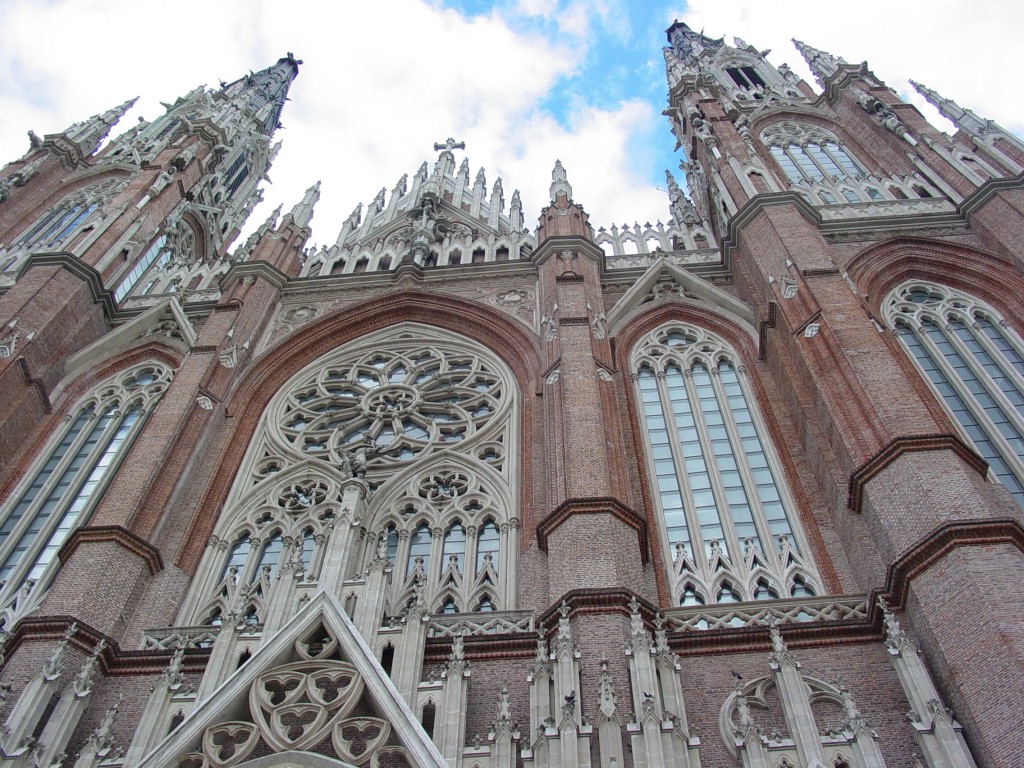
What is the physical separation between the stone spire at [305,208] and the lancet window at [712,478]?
1217cm

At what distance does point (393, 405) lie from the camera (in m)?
18.4

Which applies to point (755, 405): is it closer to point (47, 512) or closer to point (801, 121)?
point (47, 512)

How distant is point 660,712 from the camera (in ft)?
31.4

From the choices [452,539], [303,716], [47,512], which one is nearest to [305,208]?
[47,512]

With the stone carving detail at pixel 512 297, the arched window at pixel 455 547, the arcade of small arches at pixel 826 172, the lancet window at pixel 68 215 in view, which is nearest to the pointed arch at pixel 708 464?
the stone carving detail at pixel 512 297

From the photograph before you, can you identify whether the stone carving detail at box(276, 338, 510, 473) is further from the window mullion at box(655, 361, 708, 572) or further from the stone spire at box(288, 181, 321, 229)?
the stone spire at box(288, 181, 321, 229)

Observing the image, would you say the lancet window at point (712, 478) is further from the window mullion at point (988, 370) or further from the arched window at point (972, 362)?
the window mullion at point (988, 370)

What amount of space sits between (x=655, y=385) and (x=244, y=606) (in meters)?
9.21

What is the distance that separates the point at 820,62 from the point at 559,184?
40.8 feet

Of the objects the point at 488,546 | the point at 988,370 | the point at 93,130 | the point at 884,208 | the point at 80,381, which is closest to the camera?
the point at 488,546

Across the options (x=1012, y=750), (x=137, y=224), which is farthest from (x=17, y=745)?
(x=137, y=224)

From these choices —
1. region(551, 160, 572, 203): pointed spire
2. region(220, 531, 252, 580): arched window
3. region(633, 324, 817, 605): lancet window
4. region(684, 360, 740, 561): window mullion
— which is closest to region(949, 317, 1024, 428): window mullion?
region(633, 324, 817, 605): lancet window

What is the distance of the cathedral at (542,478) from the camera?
10266mm

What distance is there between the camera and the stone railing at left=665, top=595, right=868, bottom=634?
11922mm
